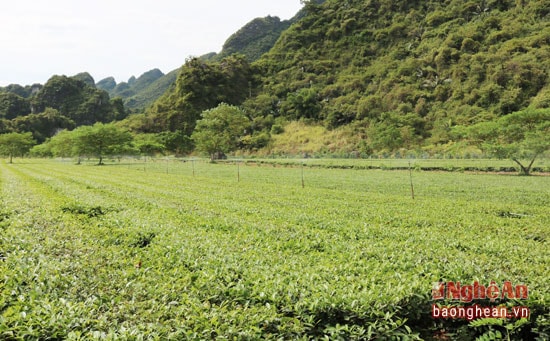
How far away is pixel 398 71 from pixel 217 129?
60931 millimetres

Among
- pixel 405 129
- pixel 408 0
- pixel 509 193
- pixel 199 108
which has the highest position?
pixel 408 0

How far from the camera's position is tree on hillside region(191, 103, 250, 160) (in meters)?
73.6

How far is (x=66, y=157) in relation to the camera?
281 feet

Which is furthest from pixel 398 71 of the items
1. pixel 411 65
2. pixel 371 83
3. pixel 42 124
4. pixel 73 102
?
pixel 73 102

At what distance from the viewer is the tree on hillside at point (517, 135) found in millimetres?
31458

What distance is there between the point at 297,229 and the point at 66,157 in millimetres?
95721

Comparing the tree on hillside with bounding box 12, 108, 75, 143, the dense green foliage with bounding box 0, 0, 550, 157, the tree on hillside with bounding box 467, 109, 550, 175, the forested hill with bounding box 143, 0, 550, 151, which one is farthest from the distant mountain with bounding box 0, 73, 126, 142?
the tree on hillside with bounding box 467, 109, 550, 175

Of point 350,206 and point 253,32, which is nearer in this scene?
point 350,206

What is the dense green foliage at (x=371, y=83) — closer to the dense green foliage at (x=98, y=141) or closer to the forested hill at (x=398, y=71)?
the forested hill at (x=398, y=71)

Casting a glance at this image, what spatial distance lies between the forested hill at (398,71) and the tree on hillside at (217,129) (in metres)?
20.3

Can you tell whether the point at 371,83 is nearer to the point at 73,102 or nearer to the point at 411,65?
the point at 411,65

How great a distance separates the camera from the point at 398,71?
98.9m

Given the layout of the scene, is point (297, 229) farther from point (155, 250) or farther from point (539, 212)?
point (539, 212)

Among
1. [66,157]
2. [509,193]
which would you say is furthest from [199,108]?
[509,193]
